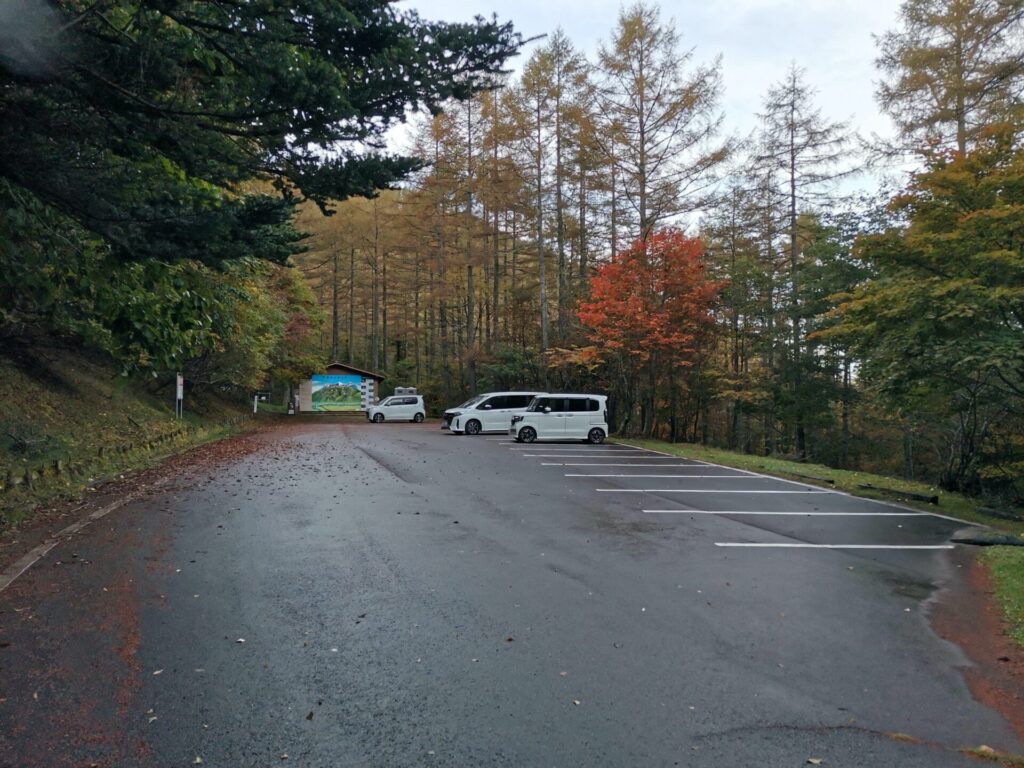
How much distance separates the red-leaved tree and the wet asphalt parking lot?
13.3 metres

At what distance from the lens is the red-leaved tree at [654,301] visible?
2102cm

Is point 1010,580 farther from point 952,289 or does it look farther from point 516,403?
point 516,403

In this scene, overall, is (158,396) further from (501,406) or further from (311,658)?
(311,658)

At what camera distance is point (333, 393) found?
3962 centimetres

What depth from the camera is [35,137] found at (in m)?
5.71

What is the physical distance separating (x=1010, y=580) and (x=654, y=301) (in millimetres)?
16536

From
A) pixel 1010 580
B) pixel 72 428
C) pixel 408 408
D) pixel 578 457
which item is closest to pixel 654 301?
pixel 578 457

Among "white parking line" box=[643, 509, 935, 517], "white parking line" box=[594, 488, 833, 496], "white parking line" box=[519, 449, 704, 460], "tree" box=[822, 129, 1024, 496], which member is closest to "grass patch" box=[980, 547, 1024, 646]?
"white parking line" box=[643, 509, 935, 517]

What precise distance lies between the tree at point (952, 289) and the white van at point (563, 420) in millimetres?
10491

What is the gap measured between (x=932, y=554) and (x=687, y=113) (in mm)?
18226

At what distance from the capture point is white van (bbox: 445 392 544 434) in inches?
1000

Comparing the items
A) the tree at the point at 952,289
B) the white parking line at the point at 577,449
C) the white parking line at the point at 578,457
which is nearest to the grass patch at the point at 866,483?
the white parking line at the point at 578,457

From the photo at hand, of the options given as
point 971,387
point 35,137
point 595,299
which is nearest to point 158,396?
point 595,299

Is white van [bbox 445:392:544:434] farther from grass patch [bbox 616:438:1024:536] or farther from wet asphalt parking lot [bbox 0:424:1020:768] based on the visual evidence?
wet asphalt parking lot [bbox 0:424:1020:768]
